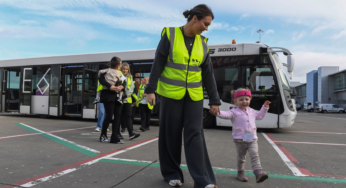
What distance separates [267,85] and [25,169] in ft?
21.8

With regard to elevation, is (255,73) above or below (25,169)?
above

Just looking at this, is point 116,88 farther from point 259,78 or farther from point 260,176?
point 259,78

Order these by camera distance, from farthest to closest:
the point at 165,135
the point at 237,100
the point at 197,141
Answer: the point at 237,100 → the point at 165,135 → the point at 197,141

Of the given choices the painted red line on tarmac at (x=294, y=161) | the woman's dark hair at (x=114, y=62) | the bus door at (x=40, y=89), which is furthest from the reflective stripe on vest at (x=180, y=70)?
the bus door at (x=40, y=89)

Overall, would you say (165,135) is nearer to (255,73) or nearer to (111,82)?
(111,82)

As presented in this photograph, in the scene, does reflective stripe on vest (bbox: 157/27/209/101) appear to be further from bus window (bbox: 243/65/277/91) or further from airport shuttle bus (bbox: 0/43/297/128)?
bus window (bbox: 243/65/277/91)

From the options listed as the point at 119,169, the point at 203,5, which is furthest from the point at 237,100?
the point at 119,169

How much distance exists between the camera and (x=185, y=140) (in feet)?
8.19

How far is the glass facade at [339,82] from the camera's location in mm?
52781

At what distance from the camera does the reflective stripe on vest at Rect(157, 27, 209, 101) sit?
2.44m

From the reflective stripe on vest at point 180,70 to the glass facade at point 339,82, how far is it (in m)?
61.8

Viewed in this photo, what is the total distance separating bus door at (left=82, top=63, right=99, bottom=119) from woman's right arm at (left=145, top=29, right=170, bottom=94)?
7702 mm

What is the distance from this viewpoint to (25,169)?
3164 mm

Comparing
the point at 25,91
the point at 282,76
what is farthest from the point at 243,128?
the point at 25,91
